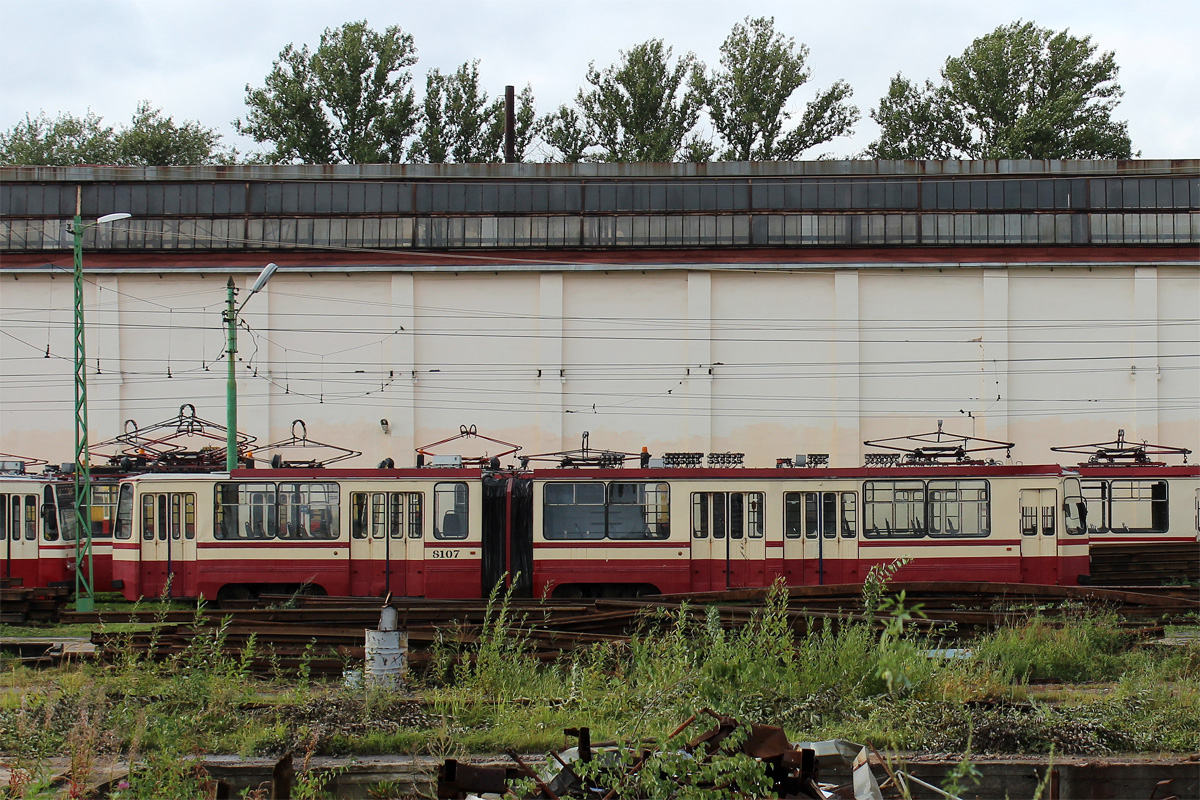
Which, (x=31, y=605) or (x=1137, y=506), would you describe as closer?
(x=31, y=605)

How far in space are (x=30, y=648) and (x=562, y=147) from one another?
40.2 metres

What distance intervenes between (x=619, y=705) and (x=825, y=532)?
407 inches

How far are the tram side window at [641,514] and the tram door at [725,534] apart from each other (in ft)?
1.83

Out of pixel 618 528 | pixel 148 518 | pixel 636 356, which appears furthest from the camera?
pixel 636 356

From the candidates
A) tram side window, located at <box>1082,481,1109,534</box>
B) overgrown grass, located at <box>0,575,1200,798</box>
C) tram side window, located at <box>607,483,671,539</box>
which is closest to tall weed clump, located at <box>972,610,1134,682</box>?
overgrown grass, located at <box>0,575,1200,798</box>

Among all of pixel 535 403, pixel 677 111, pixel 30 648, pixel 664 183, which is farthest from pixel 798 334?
pixel 30 648

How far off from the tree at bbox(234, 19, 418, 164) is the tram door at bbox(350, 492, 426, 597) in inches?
1264

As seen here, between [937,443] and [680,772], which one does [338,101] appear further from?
[680,772]

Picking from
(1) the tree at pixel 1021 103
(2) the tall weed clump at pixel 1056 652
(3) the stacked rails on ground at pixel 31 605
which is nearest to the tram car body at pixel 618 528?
(3) the stacked rails on ground at pixel 31 605

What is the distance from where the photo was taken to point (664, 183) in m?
34.6

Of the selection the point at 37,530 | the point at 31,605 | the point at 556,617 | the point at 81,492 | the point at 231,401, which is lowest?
the point at 31,605

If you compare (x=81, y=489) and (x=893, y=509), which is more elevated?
(x=81, y=489)

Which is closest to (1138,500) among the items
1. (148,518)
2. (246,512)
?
(246,512)

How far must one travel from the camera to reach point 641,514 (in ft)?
63.9
